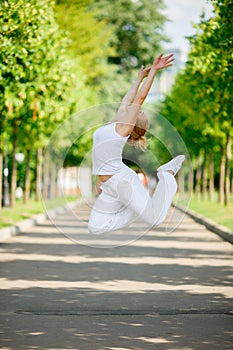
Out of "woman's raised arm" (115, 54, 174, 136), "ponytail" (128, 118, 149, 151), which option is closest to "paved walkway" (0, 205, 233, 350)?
"ponytail" (128, 118, 149, 151)

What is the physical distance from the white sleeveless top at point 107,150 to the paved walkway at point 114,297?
1.55 m

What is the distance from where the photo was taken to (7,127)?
2888 centimetres

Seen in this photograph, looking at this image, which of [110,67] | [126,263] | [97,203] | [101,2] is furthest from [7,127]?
[101,2]

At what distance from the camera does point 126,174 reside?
778 centimetres

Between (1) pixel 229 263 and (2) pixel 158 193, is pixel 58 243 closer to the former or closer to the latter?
(1) pixel 229 263

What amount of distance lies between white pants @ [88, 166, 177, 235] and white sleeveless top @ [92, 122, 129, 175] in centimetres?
10

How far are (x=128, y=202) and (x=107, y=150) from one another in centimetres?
50

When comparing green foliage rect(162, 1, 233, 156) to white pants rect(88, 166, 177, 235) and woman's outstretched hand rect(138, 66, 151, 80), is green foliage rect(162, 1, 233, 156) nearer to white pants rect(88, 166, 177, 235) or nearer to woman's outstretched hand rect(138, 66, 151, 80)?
woman's outstretched hand rect(138, 66, 151, 80)

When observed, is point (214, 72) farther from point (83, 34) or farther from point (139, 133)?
point (83, 34)

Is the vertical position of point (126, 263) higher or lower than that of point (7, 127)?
lower

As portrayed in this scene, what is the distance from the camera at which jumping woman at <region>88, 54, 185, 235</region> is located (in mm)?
7633

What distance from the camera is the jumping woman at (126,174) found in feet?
25.0

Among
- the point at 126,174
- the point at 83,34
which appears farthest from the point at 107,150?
the point at 83,34

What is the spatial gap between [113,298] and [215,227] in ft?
49.7
